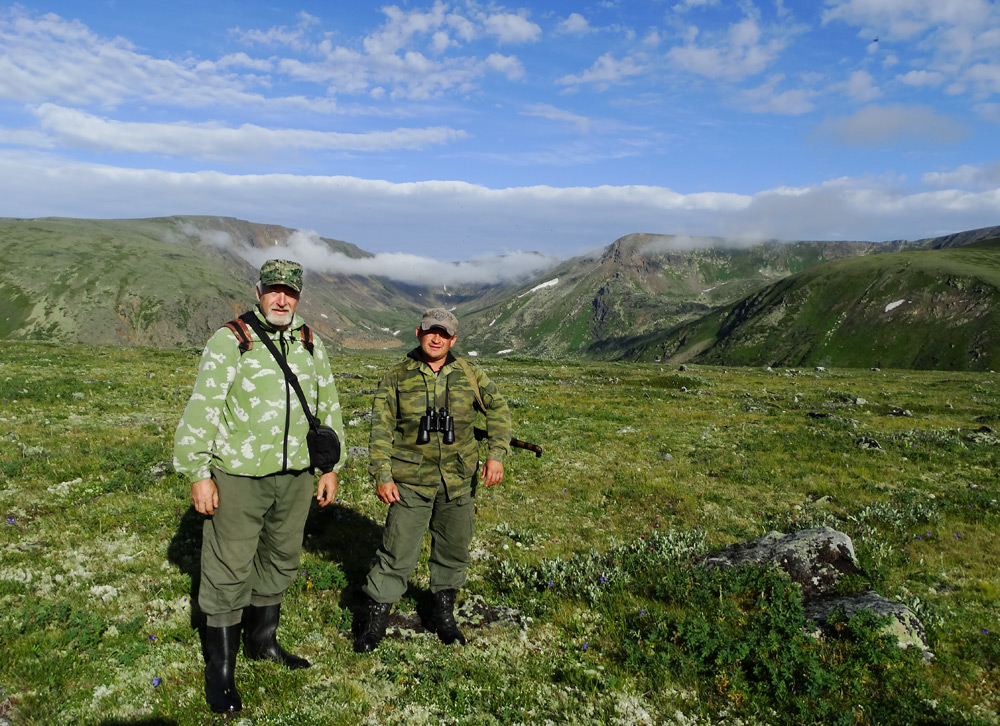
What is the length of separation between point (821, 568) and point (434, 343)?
7.19 metres

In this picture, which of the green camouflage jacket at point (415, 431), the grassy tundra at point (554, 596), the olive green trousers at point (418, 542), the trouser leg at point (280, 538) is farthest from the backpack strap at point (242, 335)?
the grassy tundra at point (554, 596)

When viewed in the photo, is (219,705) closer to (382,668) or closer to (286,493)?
(382,668)

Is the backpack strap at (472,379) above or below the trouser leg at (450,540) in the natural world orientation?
above

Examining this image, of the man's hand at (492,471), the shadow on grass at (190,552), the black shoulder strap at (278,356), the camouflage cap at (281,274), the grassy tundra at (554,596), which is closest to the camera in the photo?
the grassy tundra at (554,596)

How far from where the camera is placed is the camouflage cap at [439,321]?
715cm

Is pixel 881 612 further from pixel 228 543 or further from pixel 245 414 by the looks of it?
pixel 245 414

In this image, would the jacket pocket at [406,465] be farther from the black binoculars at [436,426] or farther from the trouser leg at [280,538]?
the trouser leg at [280,538]

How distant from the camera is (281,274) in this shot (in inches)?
243

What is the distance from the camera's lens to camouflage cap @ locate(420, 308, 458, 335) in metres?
7.15

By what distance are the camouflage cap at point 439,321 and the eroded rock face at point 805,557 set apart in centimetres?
610

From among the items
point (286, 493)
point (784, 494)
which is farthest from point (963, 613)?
point (286, 493)

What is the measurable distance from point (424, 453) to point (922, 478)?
15.9 m

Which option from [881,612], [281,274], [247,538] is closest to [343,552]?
[247,538]

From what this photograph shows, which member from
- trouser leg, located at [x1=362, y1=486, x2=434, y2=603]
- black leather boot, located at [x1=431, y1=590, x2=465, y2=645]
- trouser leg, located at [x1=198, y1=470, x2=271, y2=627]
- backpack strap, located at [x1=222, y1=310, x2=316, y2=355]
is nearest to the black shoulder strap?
backpack strap, located at [x1=222, y1=310, x2=316, y2=355]
